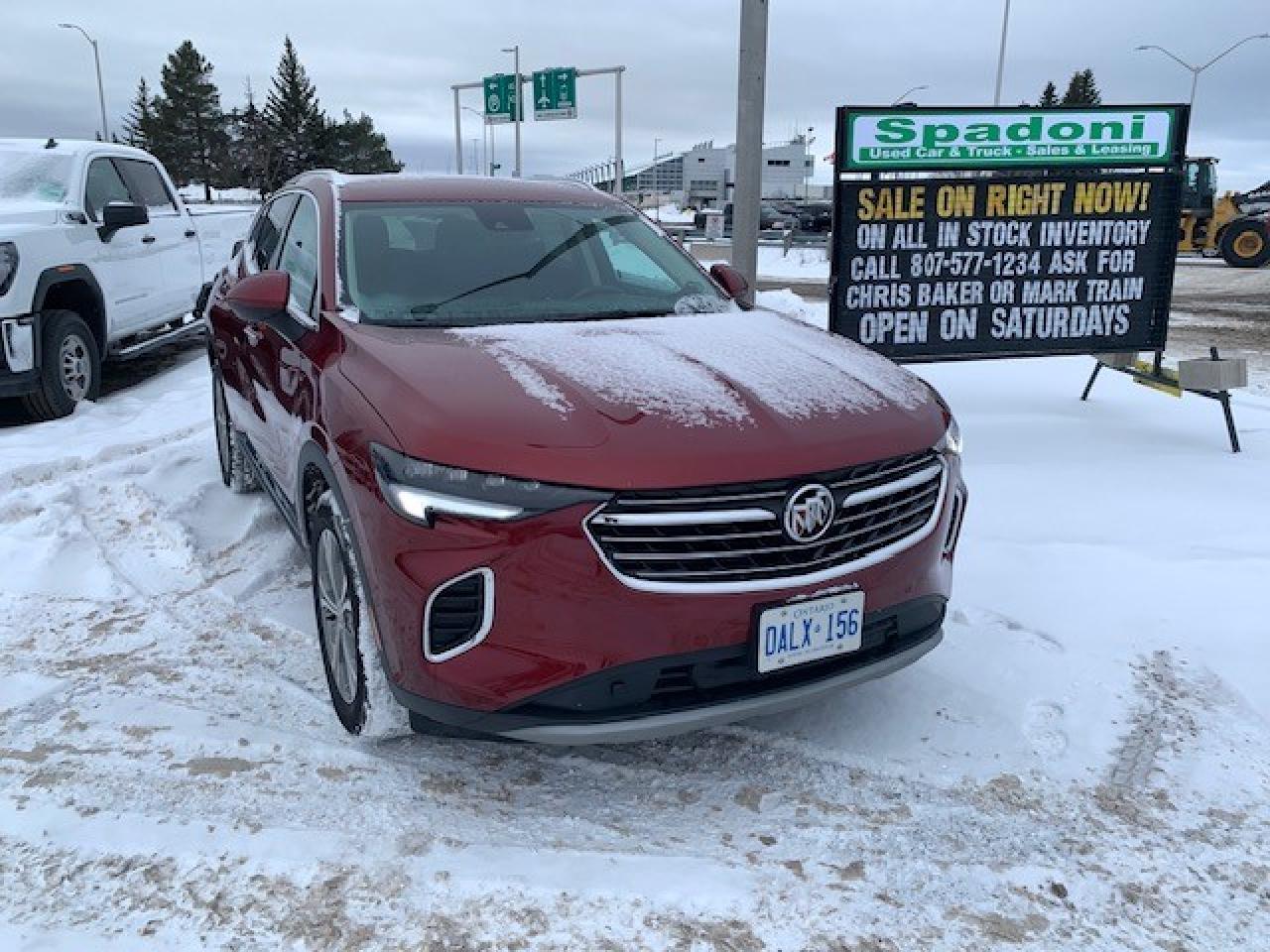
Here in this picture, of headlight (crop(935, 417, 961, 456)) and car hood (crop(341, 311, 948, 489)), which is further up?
car hood (crop(341, 311, 948, 489))

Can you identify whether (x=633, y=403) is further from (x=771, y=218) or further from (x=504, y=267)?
(x=771, y=218)

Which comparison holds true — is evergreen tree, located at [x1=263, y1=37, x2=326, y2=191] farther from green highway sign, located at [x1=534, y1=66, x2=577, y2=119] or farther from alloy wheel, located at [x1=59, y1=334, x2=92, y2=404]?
alloy wheel, located at [x1=59, y1=334, x2=92, y2=404]

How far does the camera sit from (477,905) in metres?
2.36

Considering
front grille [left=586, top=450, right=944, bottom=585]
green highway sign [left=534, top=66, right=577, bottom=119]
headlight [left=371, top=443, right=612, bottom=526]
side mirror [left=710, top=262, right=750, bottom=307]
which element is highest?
green highway sign [left=534, top=66, right=577, bottom=119]

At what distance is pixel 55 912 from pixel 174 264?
26.0 feet

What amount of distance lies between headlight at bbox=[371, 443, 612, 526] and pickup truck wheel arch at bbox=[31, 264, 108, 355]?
18.2 feet

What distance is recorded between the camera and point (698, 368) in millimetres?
3014

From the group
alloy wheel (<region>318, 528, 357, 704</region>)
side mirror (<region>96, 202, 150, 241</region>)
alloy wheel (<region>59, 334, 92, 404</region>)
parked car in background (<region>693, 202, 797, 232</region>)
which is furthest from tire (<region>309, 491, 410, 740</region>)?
parked car in background (<region>693, 202, 797, 232</region>)

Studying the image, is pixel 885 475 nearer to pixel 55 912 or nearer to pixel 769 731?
pixel 769 731

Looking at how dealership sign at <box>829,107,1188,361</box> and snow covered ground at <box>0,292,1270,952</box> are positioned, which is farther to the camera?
dealership sign at <box>829,107,1188,361</box>

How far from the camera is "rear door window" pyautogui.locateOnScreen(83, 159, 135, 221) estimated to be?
7.70 m

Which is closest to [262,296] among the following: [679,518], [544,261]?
[544,261]

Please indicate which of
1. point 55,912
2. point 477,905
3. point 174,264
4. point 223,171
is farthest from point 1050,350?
point 223,171

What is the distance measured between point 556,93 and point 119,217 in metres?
27.9
